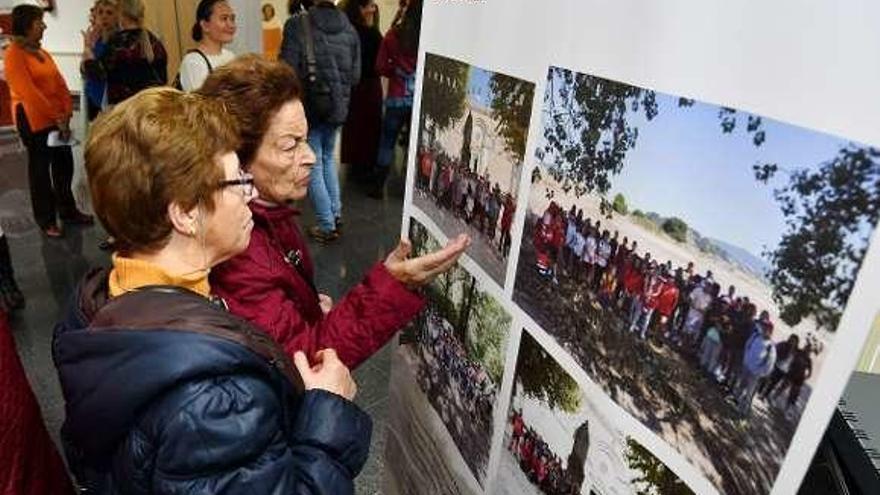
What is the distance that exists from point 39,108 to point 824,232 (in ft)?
13.5

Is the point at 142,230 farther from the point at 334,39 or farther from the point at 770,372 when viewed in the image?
the point at 334,39

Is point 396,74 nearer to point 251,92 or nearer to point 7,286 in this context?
point 7,286

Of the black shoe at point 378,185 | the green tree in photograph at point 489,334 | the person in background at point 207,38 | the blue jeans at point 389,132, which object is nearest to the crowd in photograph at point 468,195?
the green tree in photograph at point 489,334

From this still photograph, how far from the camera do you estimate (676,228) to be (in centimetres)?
70

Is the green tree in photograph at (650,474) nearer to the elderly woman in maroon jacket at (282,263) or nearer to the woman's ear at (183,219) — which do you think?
the elderly woman in maroon jacket at (282,263)

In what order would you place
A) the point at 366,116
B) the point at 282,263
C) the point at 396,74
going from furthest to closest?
the point at 366,116 < the point at 396,74 < the point at 282,263

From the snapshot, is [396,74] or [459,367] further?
[396,74]

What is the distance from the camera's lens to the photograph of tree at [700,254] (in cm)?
55

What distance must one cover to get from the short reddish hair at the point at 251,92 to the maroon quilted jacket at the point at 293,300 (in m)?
0.14

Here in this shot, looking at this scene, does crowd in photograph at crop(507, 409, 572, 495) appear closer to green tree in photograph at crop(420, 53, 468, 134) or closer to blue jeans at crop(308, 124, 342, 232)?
green tree in photograph at crop(420, 53, 468, 134)

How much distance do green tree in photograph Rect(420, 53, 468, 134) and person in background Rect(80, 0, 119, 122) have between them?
3.02 metres

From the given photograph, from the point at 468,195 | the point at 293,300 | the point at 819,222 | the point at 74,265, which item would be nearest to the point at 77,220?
the point at 74,265

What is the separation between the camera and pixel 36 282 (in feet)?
11.2

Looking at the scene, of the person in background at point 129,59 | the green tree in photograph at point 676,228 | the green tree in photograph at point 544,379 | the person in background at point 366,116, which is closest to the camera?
the green tree in photograph at point 676,228
